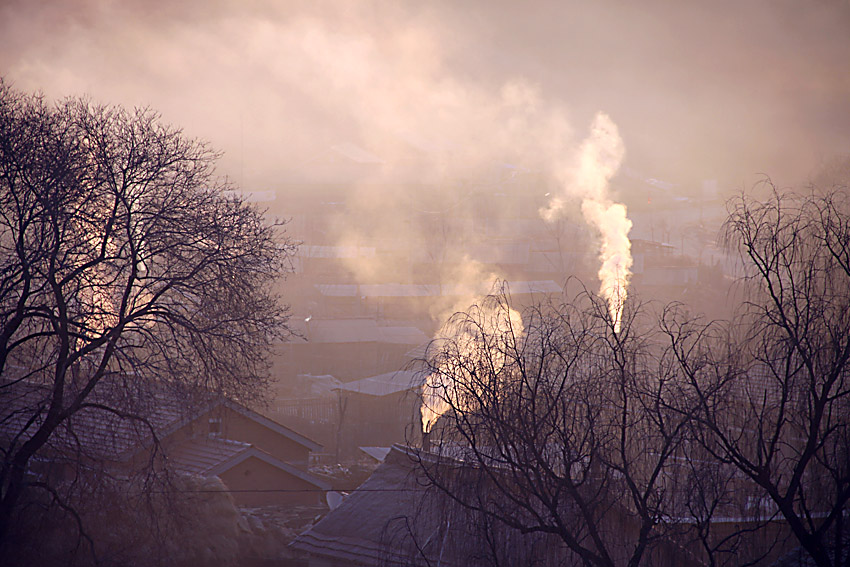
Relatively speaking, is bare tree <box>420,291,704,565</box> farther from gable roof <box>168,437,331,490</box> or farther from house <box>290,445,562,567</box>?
gable roof <box>168,437,331,490</box>

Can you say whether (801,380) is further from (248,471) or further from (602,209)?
(602,209)

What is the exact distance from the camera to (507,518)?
6.50 meters

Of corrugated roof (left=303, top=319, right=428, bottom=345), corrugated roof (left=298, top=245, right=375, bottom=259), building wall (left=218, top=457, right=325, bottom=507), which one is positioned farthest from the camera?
corrugated roof (left=298, top=245, right=375, bottom=259)

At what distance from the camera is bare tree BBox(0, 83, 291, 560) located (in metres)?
7.82

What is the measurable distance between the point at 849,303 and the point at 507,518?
4.12 metres

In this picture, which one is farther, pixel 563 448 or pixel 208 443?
pixel 208 443

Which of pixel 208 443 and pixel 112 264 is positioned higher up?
pixel 112 264

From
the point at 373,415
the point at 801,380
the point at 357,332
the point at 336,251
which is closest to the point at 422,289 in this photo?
the point at 336,251

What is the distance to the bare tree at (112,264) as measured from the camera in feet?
25.6

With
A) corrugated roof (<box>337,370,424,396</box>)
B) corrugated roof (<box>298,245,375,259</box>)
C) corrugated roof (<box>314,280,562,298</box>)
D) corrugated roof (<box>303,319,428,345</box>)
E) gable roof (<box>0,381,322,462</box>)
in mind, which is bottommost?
gable roof (<box>0,381,322,462</box>)

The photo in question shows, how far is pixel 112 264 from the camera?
8.40 m

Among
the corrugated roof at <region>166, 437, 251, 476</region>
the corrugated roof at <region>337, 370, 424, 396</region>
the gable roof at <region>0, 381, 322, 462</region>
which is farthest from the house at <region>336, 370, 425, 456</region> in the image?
the gable roof at <region>0, 381, 322, 462</region>

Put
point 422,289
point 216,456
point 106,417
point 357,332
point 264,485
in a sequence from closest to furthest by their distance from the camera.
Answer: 1. point 106,417
2. point 216,456
3. point 264,485
4. point 357,332
5. point 422,289

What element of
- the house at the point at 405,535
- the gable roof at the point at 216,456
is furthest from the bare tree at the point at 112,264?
the gable roof at the point at 216,456
